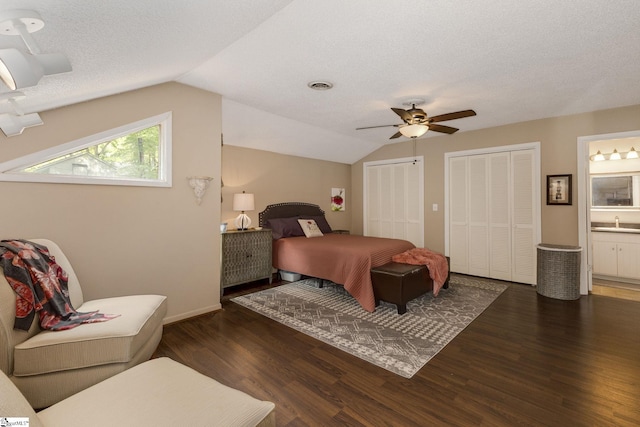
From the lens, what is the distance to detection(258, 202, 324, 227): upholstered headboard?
5.15m

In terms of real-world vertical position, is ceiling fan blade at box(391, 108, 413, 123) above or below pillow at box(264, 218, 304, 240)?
above

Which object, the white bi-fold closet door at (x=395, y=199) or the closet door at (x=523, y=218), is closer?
the closet door at (x=523, y=218)

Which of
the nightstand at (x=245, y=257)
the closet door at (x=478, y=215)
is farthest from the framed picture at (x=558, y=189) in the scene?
the nightstand at (x=245, y=257)

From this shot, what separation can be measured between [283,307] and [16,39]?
10.0 ft

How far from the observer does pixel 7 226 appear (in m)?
2.23

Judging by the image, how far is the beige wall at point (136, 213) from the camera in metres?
2.36

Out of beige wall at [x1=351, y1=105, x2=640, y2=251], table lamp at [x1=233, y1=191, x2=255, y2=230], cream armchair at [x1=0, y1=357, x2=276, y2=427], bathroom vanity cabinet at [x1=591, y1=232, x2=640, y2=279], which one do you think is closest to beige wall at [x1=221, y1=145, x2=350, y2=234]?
table lamp at [x1=233, y1=191, x2=255, y2=230]

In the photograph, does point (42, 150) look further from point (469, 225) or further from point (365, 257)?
point (469, 225)

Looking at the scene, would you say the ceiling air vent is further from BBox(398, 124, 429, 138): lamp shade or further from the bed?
the bed

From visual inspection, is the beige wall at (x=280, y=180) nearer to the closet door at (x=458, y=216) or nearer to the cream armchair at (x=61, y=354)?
the closet door at (x=458, y=216)

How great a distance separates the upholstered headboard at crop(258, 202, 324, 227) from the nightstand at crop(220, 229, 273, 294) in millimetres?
663

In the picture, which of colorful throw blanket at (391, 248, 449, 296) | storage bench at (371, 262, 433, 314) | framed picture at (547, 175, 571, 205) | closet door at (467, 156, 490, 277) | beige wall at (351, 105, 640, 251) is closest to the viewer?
storage bench at (371, 262, 433, 314)

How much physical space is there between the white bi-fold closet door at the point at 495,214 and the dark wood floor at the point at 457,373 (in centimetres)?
153

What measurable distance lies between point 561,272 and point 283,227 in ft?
13.0
